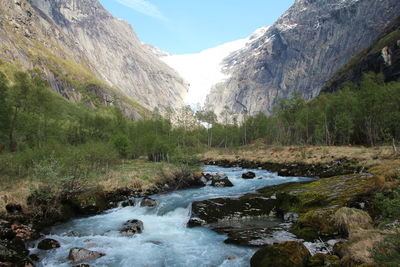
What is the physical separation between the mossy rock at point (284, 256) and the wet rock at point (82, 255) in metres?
7.99

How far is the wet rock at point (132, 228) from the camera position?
16.6 m

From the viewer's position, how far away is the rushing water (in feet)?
41.9

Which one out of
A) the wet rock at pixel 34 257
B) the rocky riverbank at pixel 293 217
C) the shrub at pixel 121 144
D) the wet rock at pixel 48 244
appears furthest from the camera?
the shrub at pixel 121 144

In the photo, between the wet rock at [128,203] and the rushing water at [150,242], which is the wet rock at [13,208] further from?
the wet rock at [128,203]

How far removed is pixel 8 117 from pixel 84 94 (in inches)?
6147

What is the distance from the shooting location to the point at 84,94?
17900 centimetres

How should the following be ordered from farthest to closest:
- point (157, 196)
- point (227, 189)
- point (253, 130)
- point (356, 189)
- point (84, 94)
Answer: point (84, 94) < point (253, 130) < point (227, 189) < point (157, 196) < point (356, 189)

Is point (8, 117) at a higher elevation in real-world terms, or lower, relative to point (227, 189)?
higher

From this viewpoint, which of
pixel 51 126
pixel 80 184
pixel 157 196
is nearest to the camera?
pixel 80 184

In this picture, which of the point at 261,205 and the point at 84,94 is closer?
the point at 261,205

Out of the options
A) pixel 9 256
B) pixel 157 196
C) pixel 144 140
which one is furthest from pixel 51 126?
pixel 9 256

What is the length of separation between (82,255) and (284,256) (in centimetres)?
979

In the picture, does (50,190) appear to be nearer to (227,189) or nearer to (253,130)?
(227,189)

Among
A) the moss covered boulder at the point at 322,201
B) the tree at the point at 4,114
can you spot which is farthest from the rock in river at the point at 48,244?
the tree at the point at 4,114
